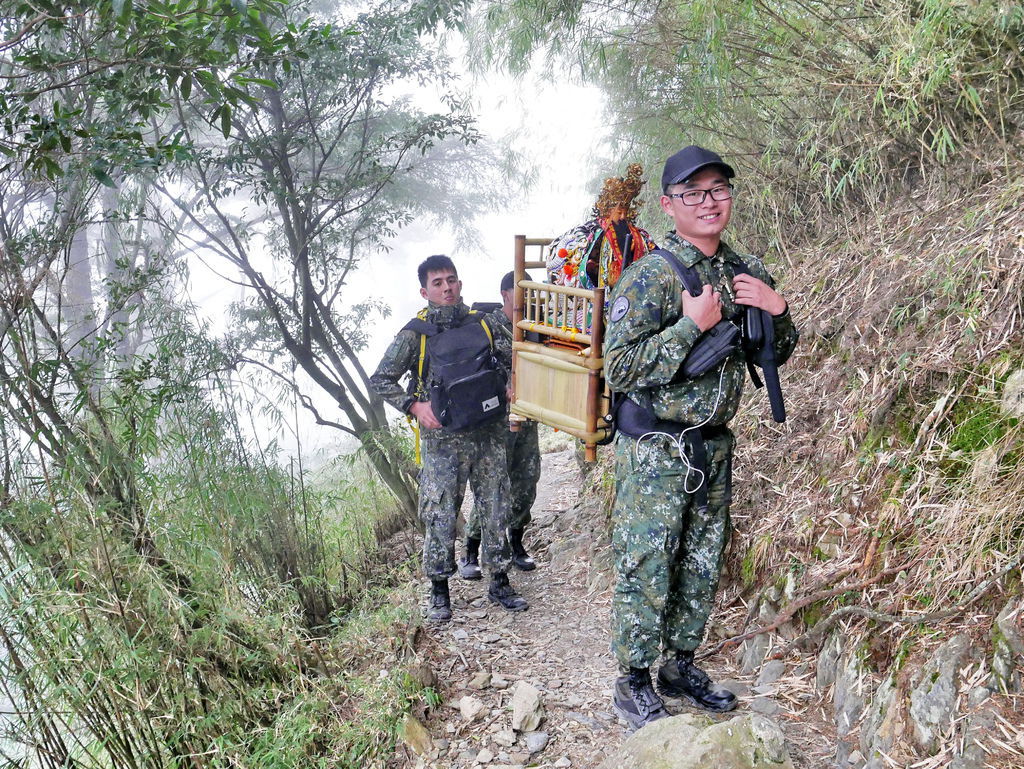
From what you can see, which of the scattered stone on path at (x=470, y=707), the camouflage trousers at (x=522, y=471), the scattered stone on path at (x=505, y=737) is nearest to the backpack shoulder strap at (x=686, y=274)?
the scattered stone on path at (x=505, y=737)

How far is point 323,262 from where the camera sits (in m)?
6.88

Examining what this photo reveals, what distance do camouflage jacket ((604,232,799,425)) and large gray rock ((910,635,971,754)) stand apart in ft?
3.27

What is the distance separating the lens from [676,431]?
2.73m

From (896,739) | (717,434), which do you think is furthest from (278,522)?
(896,739)

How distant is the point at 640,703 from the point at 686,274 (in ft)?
5.18

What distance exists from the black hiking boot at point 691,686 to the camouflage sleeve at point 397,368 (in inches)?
72.9

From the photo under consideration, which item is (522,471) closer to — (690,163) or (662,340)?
(662,340)

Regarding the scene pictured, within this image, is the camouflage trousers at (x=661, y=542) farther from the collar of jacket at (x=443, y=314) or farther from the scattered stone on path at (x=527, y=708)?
the collar of jacket at (x=443, y=314)

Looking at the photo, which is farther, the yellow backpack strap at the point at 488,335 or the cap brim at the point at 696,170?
the yellow backpack strap at the point at 488,335

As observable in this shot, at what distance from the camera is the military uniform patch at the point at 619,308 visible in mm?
2660

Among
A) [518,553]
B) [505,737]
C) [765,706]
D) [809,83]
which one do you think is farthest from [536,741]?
[809,83]

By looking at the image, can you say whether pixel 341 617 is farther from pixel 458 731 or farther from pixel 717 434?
pixel 717 434

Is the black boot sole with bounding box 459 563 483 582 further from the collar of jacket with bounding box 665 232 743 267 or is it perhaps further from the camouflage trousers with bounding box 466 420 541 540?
the collar of jacket with bounding box 665 232 743 267

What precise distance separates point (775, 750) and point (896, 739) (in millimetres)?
385
